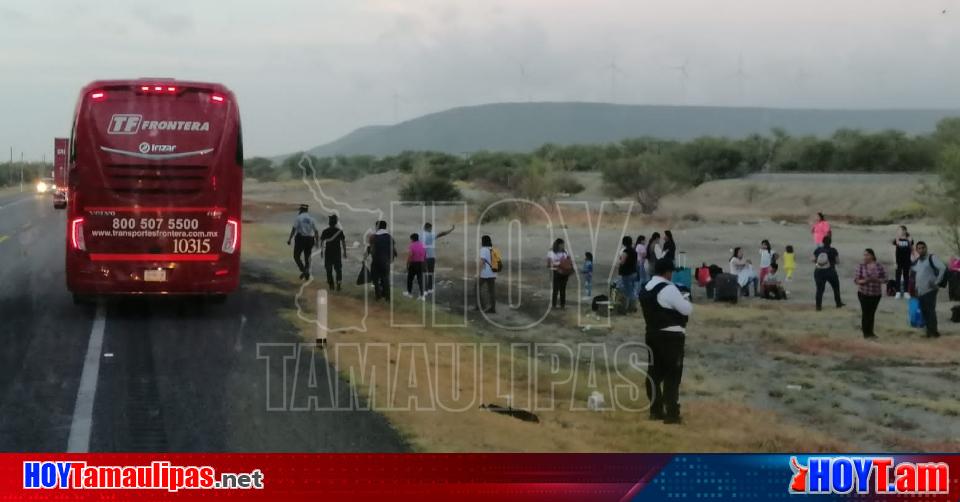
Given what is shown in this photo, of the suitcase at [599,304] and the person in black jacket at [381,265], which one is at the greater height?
the person in black jacket at [381,265]

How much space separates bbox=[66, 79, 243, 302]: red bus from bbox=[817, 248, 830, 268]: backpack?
30.8 feet

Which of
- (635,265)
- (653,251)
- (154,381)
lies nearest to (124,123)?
(154,381)

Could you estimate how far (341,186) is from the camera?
1113cm

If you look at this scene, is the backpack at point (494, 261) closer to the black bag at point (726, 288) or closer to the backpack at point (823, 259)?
the black bag at point (726, 288)

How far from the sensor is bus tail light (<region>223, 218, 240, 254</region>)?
35.9 feet

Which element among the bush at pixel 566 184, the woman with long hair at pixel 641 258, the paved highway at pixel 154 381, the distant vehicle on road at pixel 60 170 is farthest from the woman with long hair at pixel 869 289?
the bush at pixel 566 184

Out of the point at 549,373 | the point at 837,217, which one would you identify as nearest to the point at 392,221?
the point at 549,373

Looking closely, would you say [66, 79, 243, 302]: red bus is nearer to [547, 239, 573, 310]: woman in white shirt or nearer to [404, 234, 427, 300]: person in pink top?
[404, 234, 427, 300]: person in pink top

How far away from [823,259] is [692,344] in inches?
190

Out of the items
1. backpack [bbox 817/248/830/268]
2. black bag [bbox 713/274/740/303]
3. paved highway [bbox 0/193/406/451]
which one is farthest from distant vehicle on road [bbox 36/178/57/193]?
backpack [bbox 817/248/830/268]

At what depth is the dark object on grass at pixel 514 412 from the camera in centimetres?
739

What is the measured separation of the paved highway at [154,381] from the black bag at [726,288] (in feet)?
26.6

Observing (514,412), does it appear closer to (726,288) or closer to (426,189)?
(426,189)

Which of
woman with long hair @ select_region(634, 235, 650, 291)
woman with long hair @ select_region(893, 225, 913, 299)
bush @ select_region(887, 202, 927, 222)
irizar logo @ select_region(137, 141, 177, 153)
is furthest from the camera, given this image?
bush @ select_region(887, 202, 927, 222)
